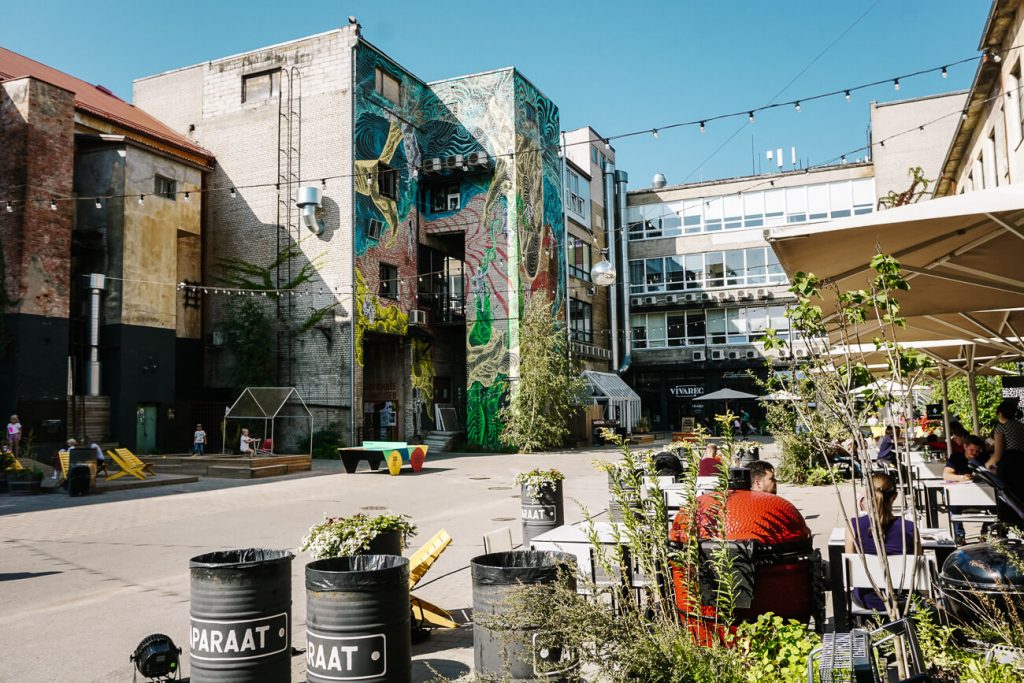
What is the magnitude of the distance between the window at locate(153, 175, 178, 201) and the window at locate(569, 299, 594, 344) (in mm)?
20549

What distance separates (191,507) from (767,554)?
13.8m

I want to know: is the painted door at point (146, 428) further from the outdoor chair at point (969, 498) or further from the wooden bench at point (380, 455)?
the outdoor chair at point (969, 498)

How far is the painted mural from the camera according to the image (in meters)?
33.5

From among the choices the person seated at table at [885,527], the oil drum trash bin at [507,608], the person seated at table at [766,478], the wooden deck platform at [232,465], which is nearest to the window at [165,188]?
the wooden deck platform at [232,465]

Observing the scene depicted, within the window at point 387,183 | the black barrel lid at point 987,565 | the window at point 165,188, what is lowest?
the black barrel lid at point 987,565

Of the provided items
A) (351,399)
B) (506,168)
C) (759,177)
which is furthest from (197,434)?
(759,177)

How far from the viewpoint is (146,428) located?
92.6ft

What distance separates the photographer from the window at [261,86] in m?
33.0

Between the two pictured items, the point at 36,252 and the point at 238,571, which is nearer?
the point at 238,571

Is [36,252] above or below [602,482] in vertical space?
above

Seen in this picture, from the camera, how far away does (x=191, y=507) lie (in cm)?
1553

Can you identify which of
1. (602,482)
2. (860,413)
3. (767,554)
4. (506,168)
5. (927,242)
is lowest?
(602,482)

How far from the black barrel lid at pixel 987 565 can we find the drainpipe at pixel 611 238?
4363cm

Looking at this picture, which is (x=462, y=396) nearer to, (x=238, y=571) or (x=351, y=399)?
(x=351, y=399)
